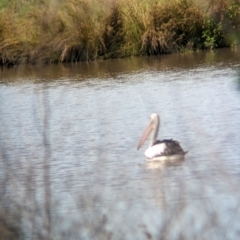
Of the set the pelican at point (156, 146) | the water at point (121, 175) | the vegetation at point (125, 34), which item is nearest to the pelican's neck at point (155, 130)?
the pelican at point (156, 146)

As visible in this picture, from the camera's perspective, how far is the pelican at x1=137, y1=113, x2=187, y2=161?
7.54 metres

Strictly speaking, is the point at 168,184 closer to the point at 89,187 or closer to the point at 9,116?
the point at 89,187

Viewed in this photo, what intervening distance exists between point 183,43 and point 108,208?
16306mm

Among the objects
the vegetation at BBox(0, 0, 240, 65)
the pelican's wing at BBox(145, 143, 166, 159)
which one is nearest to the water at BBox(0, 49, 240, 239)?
the pelican's wing at BBox(145, 143, 166, 159)

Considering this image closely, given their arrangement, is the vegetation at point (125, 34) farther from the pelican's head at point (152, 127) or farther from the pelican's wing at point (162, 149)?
the pelican's wing at point (162, 149)

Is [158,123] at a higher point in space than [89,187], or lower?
lower

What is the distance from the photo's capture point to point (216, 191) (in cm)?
424

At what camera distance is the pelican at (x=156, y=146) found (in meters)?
7.54

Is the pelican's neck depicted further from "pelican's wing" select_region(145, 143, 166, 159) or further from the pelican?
"pelican's wing" select_region(145, 143, 166, 159)

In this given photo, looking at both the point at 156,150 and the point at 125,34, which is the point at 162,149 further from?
the point at 125,34

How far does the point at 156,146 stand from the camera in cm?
808

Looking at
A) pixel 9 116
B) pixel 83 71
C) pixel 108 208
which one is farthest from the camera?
pixel 83 71

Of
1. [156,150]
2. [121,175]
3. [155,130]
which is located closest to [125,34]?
[155,130]

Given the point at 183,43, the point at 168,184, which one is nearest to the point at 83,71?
the point at 183,43
